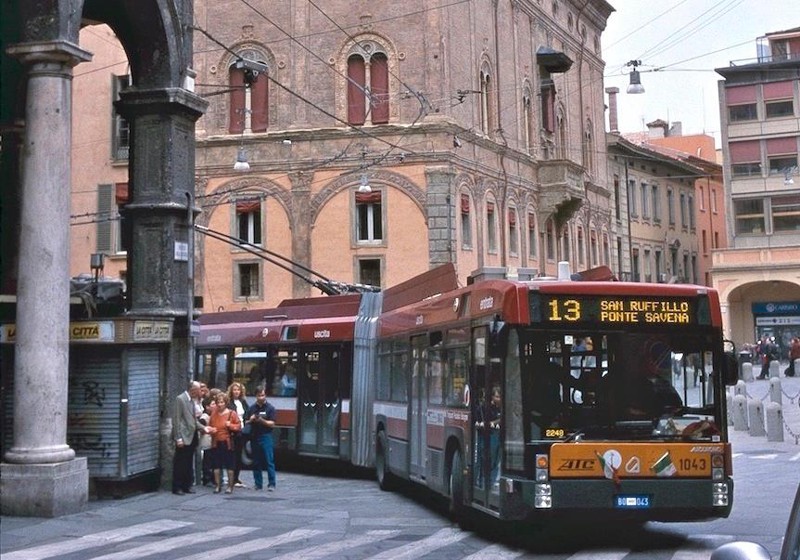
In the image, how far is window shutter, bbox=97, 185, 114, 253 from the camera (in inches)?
1676

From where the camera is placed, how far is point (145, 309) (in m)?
17.9

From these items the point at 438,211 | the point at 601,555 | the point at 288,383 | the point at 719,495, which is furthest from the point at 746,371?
the point at 601,555

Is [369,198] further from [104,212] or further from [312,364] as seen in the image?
[312,364]

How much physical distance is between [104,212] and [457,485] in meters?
30.8

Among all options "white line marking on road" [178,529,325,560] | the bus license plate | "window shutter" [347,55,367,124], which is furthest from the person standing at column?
"window shutter" [347,55,367,124]

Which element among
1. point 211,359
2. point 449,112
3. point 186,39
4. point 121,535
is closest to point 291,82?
point 449,112

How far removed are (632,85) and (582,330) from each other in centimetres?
2217

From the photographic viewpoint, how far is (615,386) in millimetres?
12102

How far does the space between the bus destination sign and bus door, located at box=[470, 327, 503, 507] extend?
2.64 ft

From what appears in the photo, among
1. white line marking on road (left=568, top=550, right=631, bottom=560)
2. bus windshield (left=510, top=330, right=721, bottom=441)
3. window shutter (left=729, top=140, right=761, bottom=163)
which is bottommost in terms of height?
white line marking on road (left=568, top=550, right=631, bottom=560)

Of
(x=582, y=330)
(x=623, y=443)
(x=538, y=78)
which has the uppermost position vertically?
(x=538, y=78)

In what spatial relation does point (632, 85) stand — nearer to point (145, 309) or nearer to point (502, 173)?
point (502, 173)

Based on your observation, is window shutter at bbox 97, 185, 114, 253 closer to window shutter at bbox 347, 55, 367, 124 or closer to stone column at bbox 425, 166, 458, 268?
window shutter at bbox 347, 55, 367, 124

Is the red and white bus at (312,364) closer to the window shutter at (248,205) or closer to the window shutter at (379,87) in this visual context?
the window shutter at (379,87)
